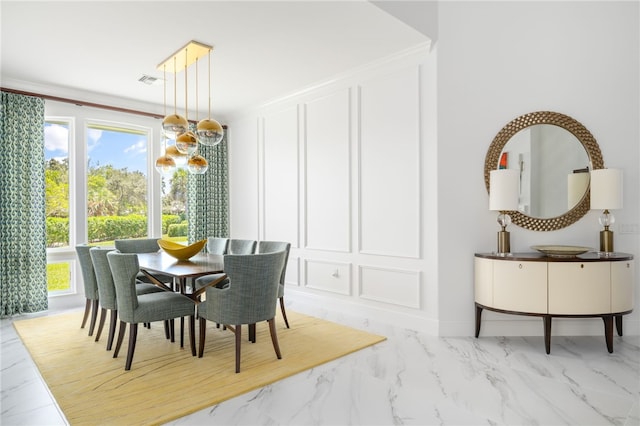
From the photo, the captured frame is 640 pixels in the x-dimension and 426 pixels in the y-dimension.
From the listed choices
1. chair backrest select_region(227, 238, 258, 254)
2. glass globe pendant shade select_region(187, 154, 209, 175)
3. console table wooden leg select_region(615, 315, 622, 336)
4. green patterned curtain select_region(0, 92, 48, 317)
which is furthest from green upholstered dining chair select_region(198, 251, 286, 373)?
console table wooden leg select_region(615, 315, 622, 336)

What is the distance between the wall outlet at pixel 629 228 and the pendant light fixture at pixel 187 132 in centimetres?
371

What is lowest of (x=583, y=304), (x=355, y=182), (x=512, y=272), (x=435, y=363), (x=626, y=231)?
(x=435, y=363)

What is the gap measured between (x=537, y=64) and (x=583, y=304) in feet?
7.19

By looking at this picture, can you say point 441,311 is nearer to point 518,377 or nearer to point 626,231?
point 518,377

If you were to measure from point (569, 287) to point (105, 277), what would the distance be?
12.7 feet

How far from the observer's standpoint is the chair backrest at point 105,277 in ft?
11.1

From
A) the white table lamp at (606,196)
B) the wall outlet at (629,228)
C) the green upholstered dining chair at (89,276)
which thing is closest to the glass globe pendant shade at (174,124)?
the green upholstered dining chair at (89,276)

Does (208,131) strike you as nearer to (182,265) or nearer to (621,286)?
(182,265)

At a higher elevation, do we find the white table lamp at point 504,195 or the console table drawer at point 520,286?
the white table lamp at point 504,195

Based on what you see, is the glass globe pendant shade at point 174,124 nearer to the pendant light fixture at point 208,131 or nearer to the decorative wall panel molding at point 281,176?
the pendant light fixture at point 208,131

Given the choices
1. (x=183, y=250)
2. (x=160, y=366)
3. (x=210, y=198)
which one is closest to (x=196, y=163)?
(x=183, y=250)

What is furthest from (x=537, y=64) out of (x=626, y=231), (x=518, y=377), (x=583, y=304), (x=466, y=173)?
(x=518, y=377)

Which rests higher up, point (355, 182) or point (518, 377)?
point (355, 182)

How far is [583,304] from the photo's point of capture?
3268 mm
